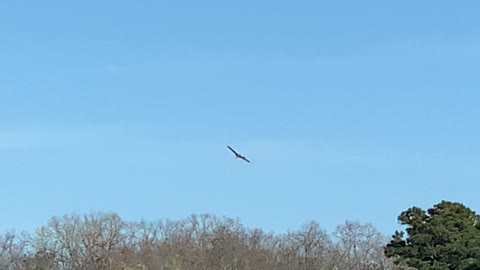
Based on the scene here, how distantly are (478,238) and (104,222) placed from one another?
43.7 m

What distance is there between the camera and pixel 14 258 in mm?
81750

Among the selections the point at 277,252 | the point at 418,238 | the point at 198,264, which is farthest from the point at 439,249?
the point at 277,252

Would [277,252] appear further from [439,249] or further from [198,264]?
[439,249]

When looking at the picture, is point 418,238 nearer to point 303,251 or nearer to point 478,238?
point 478,238

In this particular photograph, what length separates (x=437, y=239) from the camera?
47.7 m

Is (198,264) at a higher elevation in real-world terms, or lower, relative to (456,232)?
higher

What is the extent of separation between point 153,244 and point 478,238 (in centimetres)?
3911

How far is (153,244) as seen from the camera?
3191 inches

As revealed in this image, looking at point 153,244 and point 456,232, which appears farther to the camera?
point 153,244

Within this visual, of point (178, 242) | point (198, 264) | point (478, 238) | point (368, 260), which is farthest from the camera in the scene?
point (368, 260)

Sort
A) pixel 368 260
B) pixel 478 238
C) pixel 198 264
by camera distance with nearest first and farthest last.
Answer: pixel 478 238
pixel 198 264
pixel 368 260

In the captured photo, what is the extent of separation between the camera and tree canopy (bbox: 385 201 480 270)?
152 feet

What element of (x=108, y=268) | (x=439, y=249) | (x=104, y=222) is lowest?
(x=439, y=249)

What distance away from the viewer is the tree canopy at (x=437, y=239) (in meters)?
46.3
